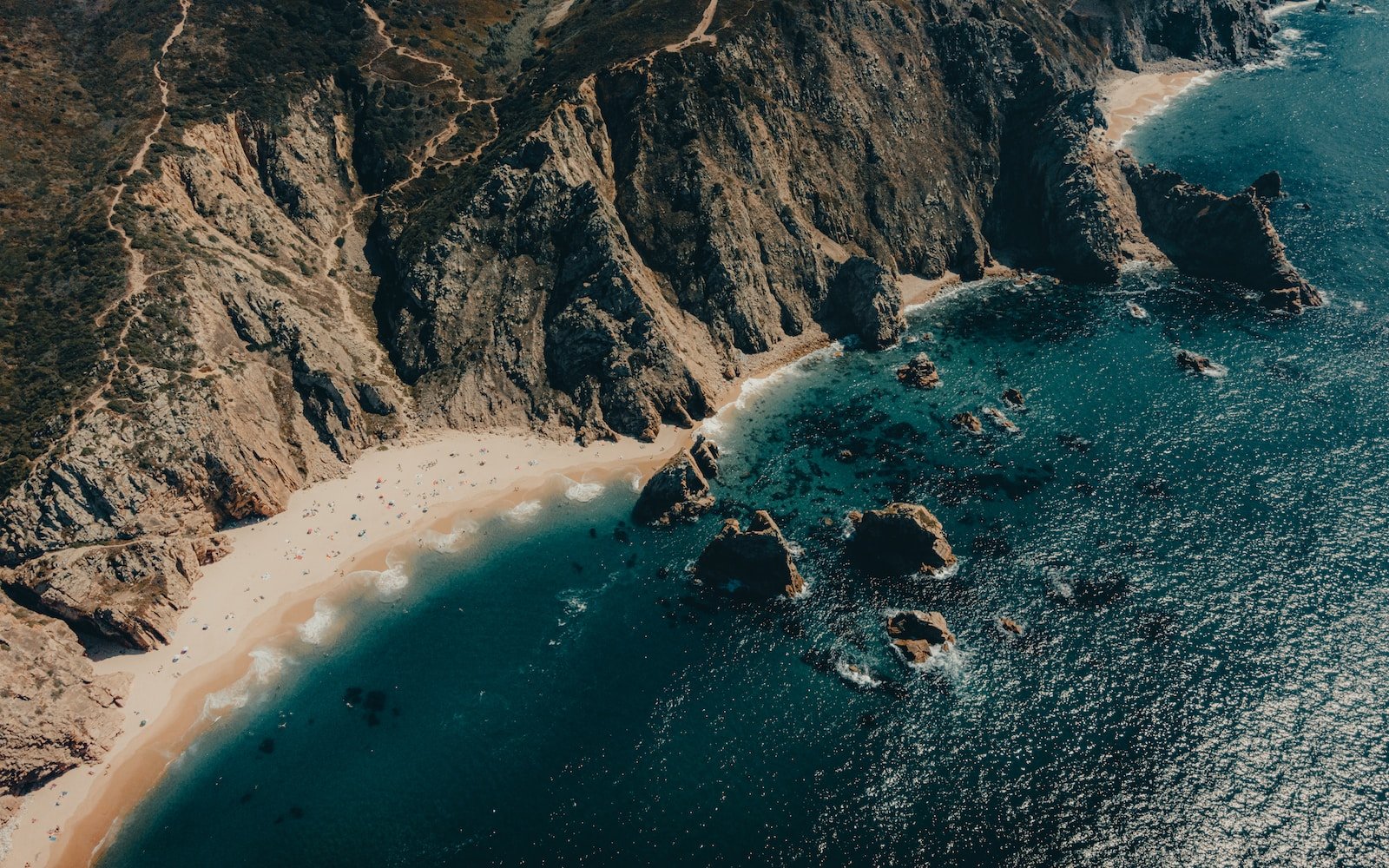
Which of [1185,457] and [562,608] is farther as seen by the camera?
[1185,457]

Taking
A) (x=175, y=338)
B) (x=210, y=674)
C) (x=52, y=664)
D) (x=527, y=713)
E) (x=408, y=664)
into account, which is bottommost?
(x=527, y=713)

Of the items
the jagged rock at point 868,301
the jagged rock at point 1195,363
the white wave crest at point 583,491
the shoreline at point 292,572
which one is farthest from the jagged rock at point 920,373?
the white wave crest at point 583,491

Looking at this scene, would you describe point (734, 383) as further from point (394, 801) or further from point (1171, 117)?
point (1171, 117)

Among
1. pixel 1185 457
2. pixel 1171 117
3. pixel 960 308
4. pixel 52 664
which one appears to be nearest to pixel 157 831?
pixel 52 664

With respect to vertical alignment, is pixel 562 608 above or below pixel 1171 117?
below

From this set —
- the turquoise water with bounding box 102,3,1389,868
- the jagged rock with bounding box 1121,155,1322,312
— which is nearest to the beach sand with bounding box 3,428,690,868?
the turquoise water with bounding box 102,3,1389,868

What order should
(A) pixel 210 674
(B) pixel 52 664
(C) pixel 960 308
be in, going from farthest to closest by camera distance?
(C) pixel 960 308
(A) pixel 210 674
(B) pixel 52 664

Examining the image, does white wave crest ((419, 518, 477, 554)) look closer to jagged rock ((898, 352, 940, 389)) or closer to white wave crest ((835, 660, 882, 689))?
white wave crest ((835, 660, 882, 689))
